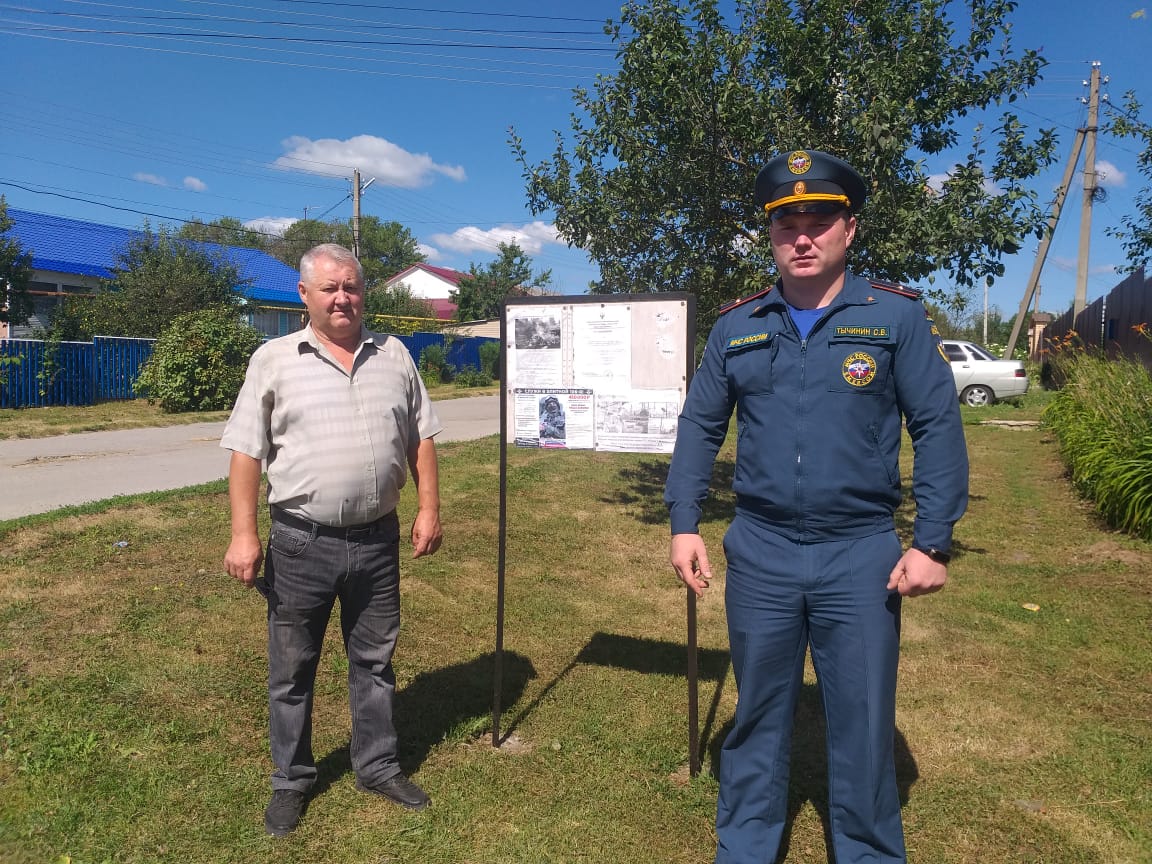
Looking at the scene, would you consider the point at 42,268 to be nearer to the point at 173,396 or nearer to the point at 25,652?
the point at 173,396

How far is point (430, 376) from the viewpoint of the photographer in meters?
27.8

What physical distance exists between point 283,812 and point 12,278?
19378 mm

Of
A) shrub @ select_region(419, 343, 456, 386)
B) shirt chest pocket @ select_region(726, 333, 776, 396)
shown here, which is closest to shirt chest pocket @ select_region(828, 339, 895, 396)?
shirt chest pocket @ select_region(726, 333, 776, 396)

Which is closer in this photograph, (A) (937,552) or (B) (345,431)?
(A) (937,552)

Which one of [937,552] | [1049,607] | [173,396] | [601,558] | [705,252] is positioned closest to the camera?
[937,552]

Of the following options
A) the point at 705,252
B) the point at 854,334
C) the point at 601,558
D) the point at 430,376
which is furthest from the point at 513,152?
the point at 430,376

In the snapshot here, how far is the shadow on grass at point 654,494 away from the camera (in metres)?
7.77

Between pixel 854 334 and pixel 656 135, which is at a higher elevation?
pixel 656 135

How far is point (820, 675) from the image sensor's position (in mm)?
2443

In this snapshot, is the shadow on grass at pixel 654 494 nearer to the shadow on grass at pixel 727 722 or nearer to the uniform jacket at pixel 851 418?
the shadow on grass at pixel 727 722

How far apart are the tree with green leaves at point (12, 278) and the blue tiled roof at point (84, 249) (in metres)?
2.42

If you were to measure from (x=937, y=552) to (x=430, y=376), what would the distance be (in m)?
26.3

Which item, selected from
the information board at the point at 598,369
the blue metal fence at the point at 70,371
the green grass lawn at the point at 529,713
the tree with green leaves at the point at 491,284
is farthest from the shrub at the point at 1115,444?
the tree with green leaves at the point at 491,284

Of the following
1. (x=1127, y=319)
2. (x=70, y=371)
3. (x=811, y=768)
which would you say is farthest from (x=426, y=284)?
(x=811, y=768)
